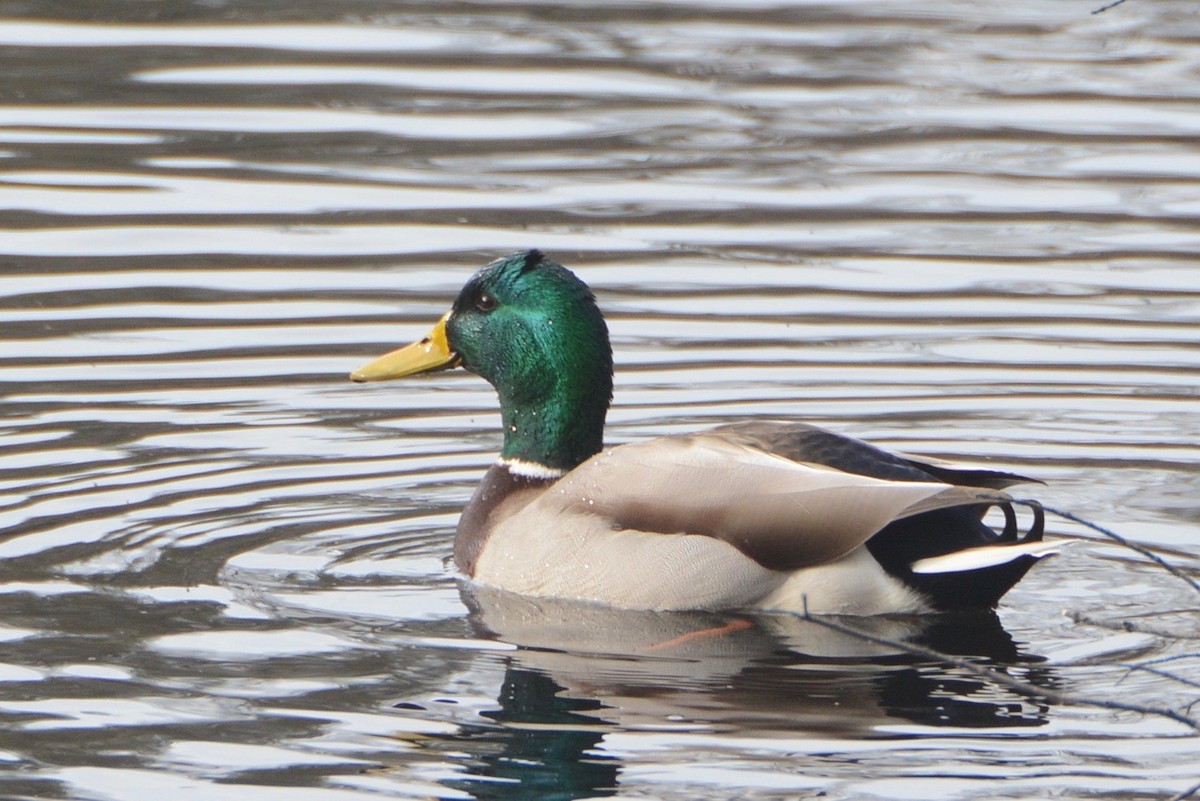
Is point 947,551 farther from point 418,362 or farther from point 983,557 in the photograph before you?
point 418,362

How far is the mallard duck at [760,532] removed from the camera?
282 inches

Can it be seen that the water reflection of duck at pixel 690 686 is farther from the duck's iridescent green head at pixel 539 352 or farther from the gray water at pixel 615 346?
the duck's iridescent green head at pixel 539 352

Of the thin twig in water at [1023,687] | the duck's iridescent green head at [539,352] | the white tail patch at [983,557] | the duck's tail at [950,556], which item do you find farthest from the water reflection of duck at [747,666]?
the duck's iridescent green head at [539,352]

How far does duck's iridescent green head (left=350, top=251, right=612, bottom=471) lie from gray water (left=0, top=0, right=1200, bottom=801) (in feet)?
1.68

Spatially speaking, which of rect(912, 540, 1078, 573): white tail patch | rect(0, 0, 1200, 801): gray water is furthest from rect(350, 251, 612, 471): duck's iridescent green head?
rect(912, 540, 1078, 573): white tail patch

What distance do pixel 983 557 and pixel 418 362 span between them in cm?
240

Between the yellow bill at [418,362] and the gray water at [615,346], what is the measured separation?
1.53 ft

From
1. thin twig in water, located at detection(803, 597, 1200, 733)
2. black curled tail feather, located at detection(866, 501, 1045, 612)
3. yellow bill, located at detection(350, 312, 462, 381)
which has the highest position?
yellow bill, located at detection(350, 312, 462, 381)

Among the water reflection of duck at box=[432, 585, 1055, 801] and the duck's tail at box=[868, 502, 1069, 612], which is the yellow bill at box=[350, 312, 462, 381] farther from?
the duck's tail at box=[868, 502, 1069, 612]

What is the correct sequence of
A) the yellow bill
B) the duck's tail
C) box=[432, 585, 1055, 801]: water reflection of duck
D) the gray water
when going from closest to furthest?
box=[432, 585, 1055, 801]: water reflection of duck → the gray water → the duck's tail → the yellow bill

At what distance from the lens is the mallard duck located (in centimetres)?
715

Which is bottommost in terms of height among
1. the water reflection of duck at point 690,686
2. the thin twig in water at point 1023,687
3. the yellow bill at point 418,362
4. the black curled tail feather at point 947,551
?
the water reflection of duck at point 690,686

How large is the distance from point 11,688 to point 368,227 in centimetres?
566

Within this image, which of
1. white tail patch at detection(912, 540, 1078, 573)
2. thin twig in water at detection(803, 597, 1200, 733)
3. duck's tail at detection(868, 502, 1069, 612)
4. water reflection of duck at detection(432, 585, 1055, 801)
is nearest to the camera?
thin twig in water at detection(803, 597, 1200, 733)
